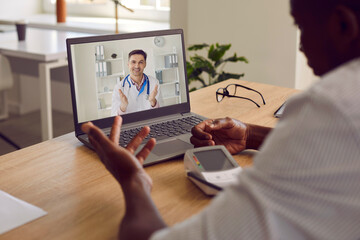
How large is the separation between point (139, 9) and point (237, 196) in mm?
3640

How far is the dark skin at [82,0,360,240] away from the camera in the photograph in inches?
21.9

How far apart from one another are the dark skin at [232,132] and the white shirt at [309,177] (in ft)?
0.12

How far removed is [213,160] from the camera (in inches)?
41.7

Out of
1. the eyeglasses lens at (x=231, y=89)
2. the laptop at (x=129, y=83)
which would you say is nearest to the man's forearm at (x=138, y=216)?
the laptop at (x=129, y=83)

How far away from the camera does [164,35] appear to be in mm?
1345

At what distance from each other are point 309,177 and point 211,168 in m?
0.49

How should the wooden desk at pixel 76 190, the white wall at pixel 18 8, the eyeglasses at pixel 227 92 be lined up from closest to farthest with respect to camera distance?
1. the wooden desk at pixel 76 190
2. the eyeglasses at pixel 227 92
3. the white wall at pixel 18 8

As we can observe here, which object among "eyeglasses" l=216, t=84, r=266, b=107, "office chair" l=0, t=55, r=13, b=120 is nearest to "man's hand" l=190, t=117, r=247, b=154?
"eyeglasses" l=216, t=84, r=266, b=107

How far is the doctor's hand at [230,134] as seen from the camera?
1.20m

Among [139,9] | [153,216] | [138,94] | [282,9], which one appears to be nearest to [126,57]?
[138,94]

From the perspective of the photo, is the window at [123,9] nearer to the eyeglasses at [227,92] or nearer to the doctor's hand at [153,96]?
the eyeglasses at [227,92]

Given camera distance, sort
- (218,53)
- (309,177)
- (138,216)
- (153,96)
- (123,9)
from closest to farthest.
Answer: (309,177) → (138,216) → (153,96) → (218,53) → (123,9)

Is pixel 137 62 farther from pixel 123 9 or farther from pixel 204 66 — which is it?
pixel 123 9

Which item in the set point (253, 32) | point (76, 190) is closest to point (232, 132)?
point (76, 190)
